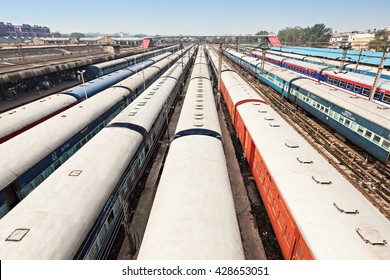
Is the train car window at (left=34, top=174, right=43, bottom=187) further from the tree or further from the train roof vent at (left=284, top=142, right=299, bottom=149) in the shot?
the tree

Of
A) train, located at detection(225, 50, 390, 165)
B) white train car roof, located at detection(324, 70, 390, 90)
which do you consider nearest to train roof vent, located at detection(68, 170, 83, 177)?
train, located at detection(225, 50, 390, 165)

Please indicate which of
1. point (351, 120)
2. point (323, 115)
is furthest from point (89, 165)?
point (323, 115)

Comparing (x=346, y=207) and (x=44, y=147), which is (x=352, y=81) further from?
(x=44, y=147)

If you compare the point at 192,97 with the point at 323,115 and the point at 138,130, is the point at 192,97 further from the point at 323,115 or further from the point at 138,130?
the point at 323,115

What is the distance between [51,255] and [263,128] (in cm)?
1484

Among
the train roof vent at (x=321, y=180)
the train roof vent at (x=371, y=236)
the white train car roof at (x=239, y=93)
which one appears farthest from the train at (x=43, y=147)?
the train roof vent at (x=371, y=236)

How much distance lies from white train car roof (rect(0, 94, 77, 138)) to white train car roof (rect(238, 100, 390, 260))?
1928cm

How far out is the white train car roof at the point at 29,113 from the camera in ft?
57.9

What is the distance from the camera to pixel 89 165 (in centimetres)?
1229

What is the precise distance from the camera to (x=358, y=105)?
70.1ft

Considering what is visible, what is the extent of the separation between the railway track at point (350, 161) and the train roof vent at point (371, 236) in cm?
974

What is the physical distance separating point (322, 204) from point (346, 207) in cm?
86

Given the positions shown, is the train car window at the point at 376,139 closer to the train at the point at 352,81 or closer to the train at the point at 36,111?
the train at the point at 352,81

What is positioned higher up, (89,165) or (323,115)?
(89,165)
